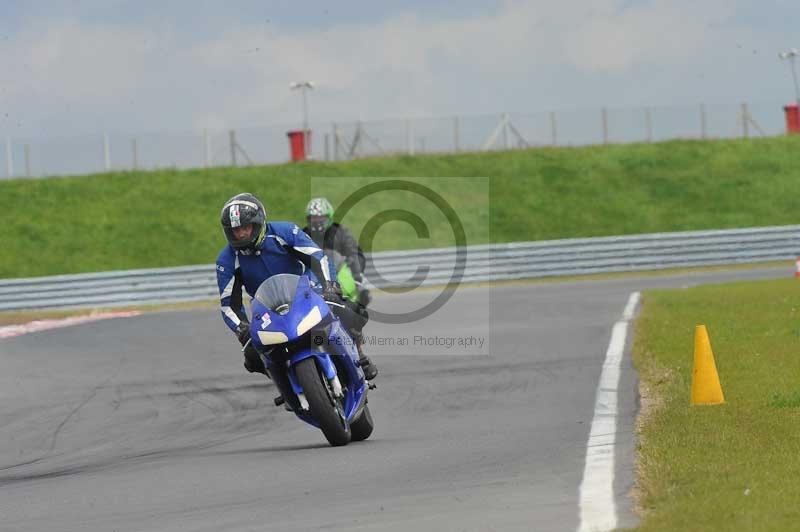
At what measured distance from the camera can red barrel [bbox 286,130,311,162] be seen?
1909 inches

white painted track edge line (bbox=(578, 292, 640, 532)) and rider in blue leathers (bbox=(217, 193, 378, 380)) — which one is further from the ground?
rider in blue leathers (bbox=(217, 193, 378, 380))

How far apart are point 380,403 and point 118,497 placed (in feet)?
14.5

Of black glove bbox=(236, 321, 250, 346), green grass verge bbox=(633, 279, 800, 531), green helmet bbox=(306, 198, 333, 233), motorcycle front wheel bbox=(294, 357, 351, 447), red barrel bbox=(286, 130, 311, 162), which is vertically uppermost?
red barrel bbox=(286, 130, 311, 162)

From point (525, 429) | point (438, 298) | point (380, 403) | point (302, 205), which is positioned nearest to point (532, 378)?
point (380, 403)

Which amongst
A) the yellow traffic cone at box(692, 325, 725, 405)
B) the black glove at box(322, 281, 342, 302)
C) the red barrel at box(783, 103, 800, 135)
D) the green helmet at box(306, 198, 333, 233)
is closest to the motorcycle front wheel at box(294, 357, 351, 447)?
the black glove at box(322, 281, 342, 302)

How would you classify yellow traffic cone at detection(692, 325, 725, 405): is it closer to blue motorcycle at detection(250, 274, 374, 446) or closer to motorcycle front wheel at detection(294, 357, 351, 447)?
blue motorcycle at detection(250, 274, 374, 446)

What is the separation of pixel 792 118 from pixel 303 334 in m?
47.1

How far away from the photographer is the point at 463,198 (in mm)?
45656

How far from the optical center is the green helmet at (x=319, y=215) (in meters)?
12.7

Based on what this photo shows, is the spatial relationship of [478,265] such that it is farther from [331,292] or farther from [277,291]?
[277,291]

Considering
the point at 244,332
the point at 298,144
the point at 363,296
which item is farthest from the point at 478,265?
the point at 244,332

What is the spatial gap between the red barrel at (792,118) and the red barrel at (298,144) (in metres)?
18.0

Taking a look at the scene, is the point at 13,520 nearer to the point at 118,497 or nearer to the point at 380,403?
the point at 118,497

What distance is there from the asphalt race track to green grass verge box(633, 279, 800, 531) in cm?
21
